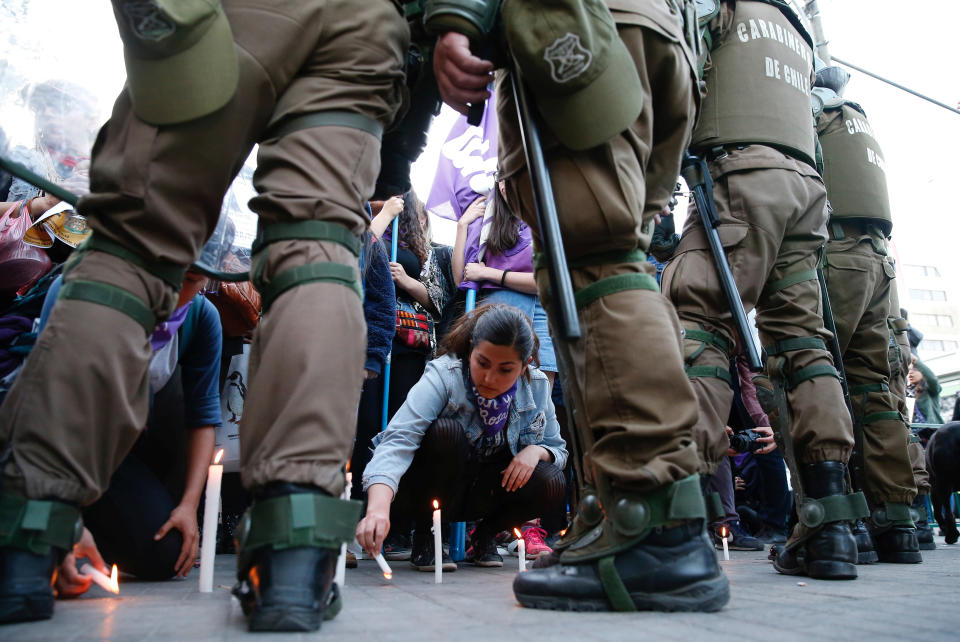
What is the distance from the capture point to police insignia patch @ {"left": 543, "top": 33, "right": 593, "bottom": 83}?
1.33m

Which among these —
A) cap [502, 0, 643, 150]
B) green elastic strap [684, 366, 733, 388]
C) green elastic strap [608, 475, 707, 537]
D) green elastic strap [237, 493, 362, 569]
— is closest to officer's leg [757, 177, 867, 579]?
green elastic strap [684, 366, 733, 388]

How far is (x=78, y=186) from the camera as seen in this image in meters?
1.45

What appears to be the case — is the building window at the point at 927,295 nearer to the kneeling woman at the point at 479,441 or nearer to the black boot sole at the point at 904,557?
the black boot sole at the point at 904,557

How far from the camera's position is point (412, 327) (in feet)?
11.7

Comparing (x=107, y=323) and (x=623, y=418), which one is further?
(x=623, y=418)

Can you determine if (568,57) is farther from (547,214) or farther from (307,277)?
(307,277)

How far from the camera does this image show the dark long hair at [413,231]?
12.7 feet

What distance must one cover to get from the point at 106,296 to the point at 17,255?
1863 mm

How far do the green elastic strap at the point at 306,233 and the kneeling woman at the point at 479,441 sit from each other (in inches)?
50.5

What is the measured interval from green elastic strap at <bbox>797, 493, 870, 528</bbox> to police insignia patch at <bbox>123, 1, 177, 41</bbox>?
2.03 meters

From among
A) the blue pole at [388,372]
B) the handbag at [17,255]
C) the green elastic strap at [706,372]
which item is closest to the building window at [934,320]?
the blue pole at [388,372]

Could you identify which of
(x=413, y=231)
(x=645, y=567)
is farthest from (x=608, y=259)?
(x=413, y=231)

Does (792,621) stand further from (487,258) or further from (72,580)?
(487,258)

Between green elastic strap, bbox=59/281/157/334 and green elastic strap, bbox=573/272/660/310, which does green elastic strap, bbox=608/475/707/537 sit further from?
green elastic strap, bbox=59/281/157/334
